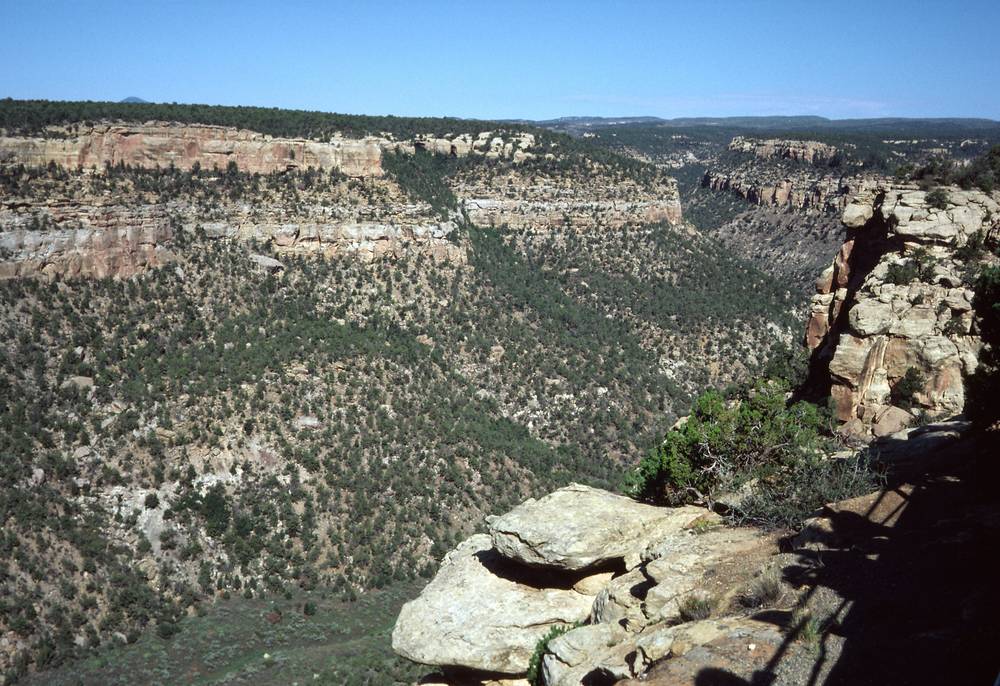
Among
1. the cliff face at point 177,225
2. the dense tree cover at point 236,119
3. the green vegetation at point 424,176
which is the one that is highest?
the dense tree cover at point 236,119

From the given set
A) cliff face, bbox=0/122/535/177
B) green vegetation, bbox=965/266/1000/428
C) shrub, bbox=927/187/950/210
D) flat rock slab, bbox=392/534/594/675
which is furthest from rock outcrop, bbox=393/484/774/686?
cliff face, bbox=0/122/535/177

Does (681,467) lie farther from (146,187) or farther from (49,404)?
(146,187)

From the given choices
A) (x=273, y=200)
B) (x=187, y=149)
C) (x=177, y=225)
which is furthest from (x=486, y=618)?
(x=187, y=149)

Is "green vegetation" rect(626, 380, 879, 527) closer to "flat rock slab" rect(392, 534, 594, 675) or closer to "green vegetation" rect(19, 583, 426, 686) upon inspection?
"flat rock slab" rect(392, 534, 594, 675)

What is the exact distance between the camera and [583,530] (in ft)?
56.6

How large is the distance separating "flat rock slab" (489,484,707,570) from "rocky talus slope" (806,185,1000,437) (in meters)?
7.15

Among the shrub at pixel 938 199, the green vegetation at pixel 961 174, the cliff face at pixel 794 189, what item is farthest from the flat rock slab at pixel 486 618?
the cliff face at pixel 794 189

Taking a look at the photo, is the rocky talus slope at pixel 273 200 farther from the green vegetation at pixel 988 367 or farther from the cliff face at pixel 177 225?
the green vegetation at pixel 988 367

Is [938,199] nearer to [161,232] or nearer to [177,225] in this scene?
[161,232]

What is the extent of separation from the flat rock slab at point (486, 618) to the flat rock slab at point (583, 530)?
1032mm

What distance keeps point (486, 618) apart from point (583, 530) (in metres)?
3.30

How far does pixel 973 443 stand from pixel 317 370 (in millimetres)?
37056

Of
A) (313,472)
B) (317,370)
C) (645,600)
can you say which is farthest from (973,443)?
(317,370)

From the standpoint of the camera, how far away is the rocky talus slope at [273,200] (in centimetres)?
4450
